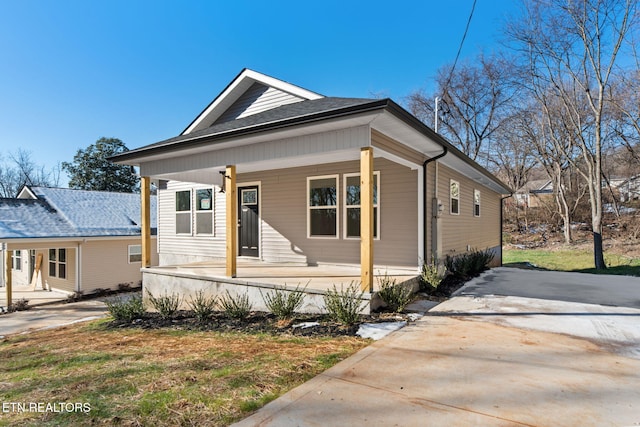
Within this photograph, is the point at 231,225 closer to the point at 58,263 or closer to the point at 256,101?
Result: the point at 256,101

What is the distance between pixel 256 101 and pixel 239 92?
1.85 ft

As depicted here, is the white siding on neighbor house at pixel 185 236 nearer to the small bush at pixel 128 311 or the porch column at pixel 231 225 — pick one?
the small bush at pixel 128 311

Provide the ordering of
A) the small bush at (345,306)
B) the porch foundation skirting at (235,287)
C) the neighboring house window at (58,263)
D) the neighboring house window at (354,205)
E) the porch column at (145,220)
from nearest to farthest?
the small bush at (345,306) < the porch foundation skirting at (235,287) < the neighboring house window at (354,205) < the porch column at (145,220) < the neighboring house window at (58,263)

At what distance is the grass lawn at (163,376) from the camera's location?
238cm

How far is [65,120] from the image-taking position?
22.4 metres

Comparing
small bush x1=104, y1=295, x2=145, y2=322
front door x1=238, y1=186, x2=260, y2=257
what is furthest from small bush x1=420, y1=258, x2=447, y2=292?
small bush x1=104, y1=295, x2=145, y2=322

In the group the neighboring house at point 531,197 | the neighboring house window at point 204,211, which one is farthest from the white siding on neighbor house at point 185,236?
the neighboring house at point 531,197

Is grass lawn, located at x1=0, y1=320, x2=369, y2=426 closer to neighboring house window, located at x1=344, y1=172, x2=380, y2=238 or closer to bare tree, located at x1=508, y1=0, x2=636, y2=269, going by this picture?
neighboring house window, located at x1=344, y1=172, x2=380, y2=238

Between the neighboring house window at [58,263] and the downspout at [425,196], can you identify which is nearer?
the downspout at [425,196]

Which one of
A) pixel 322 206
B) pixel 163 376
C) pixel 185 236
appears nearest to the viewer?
pixel 163 376

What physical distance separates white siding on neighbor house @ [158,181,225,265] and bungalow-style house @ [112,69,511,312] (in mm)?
37

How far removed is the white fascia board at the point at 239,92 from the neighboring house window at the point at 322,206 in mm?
2032

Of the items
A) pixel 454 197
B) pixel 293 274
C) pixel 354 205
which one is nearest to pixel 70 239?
pixel 293 274

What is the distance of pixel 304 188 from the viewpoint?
26.4 ft
